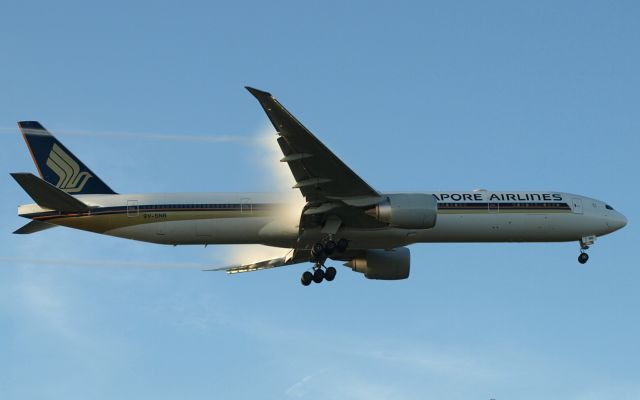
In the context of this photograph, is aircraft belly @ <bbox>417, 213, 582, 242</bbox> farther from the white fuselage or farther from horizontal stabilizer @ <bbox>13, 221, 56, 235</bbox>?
horizontal stabilizer @ <bbox>13, 221, 56, 235</bbox>

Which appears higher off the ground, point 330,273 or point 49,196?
point 49,196

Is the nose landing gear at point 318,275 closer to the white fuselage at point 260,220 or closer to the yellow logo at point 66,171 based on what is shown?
the white fuselage at point 260,220

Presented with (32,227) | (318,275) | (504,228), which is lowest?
(318,275)

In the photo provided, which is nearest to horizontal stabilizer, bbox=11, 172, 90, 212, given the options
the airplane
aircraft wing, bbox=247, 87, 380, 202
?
the airplane

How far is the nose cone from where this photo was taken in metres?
49.3

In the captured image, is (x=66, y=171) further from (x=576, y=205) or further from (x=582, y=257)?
(x=582, y=257)

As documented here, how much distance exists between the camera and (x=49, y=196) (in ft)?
142

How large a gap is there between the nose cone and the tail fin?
23.3m

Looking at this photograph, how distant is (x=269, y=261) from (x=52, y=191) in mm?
13574

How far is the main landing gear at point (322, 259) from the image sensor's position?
45750 mm

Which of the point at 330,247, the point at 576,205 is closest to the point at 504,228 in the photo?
the point at 576,205

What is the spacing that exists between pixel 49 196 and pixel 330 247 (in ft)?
39.9

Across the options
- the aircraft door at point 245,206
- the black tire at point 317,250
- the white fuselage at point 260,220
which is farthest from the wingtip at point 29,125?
the black tire at point 317,250

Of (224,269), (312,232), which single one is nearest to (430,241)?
(312,232)
